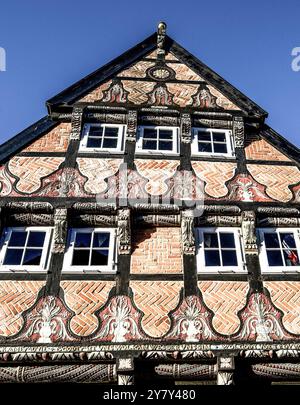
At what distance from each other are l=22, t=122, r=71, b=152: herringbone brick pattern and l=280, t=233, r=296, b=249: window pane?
443 centimetres

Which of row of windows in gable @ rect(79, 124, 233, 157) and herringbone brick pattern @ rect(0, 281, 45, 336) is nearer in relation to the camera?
herringbone brick pattern @ rect(0, 281, 45, 336)

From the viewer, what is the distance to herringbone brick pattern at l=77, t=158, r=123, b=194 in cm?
762

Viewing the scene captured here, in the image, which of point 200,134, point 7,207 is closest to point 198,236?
point 200,134

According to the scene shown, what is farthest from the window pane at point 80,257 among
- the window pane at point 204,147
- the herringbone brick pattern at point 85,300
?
the window pane at point 204,147

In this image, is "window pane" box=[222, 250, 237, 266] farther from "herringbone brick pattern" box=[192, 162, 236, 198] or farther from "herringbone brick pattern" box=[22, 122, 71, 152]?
"herringbone brick pattern" box=[22, 122, 71, 152]

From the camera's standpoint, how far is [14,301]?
6207 mm

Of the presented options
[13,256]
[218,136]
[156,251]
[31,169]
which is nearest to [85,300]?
[156,251]

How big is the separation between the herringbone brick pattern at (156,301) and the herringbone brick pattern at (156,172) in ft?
5.98

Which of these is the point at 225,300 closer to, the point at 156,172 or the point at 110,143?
the point at 156,172

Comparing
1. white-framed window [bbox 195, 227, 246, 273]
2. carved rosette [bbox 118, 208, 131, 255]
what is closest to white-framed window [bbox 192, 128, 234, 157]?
white-framed window [bbox 195, 227, 246, 273]

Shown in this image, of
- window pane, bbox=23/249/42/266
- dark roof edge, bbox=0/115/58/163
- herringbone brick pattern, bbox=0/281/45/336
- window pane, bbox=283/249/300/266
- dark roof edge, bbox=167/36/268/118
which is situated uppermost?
dark roof edge, bbox=167/36/268/118

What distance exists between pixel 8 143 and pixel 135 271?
377 centimetres

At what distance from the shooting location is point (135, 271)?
6590 mm

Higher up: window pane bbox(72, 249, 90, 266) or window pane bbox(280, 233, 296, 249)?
window pane bbox(280, 233, 296, 249)
